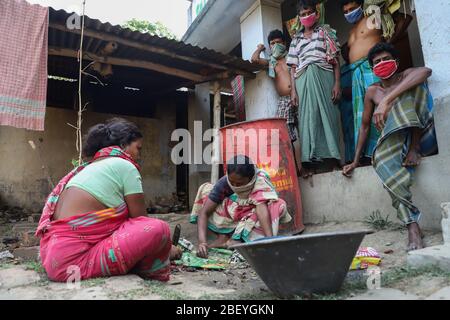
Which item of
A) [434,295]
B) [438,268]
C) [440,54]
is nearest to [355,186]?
[440,54]

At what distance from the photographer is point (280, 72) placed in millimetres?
5070

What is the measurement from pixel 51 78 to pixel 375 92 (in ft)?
18.2

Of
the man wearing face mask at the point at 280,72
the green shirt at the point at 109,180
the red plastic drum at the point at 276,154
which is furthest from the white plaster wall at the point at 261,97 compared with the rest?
the green shirt at the point at 109,180

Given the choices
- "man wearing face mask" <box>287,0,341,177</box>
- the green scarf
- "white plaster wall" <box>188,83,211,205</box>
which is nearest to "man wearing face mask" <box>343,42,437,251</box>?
"man wearing face mask" <box>287,0,341,177</box>

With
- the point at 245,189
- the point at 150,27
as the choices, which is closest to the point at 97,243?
the point at 245,189

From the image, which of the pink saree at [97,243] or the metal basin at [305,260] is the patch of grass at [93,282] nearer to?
the pink saree at [97,243]

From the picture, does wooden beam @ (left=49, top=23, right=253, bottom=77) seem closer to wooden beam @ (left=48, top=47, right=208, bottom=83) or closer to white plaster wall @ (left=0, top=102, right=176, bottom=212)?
wooden beam @ (left=48, top=47, right=208, bottom=83)

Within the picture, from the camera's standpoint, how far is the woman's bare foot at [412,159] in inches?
116

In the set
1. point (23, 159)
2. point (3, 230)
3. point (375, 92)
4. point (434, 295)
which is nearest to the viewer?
point (434, 295)

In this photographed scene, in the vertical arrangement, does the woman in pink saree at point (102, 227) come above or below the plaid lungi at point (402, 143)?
below

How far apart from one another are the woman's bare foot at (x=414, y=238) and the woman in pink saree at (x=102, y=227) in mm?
1778

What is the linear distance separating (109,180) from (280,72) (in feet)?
11.3

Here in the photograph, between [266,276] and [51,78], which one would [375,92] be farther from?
[51,78]
